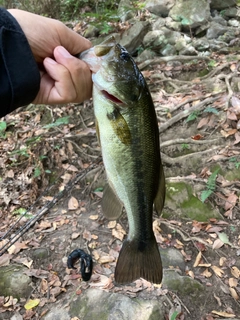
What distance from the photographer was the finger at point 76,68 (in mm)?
1763

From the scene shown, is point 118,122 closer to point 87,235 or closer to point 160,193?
point 160,193

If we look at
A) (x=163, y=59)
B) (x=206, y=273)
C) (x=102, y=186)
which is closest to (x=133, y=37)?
(x=163, y=59)

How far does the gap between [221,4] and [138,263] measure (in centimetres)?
851

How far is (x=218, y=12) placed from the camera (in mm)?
8617

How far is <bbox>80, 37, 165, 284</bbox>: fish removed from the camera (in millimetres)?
1697

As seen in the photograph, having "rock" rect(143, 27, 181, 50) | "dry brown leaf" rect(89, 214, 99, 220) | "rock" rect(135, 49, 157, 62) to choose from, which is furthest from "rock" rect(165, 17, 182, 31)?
"dry brown leaf" rect(89, 214, 99, 220)

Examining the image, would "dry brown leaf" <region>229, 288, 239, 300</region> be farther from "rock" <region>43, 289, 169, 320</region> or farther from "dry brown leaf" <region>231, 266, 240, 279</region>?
"rock" <region>43, 289, 169, 320</region>

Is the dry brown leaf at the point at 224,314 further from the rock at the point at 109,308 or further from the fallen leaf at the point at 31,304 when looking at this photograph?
the fallen leaf at the point at 31,304

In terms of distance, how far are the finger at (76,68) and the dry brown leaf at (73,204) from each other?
120 inches

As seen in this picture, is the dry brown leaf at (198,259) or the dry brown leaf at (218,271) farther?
the dry brown leaf at (198,259)

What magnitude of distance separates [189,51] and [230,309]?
5.26 metres

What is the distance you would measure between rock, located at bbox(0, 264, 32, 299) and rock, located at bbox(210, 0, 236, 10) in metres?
8.07

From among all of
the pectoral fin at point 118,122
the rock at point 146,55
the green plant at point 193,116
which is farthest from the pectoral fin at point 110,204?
the rock at point 146,55

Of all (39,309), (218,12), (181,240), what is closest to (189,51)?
(218,12)
